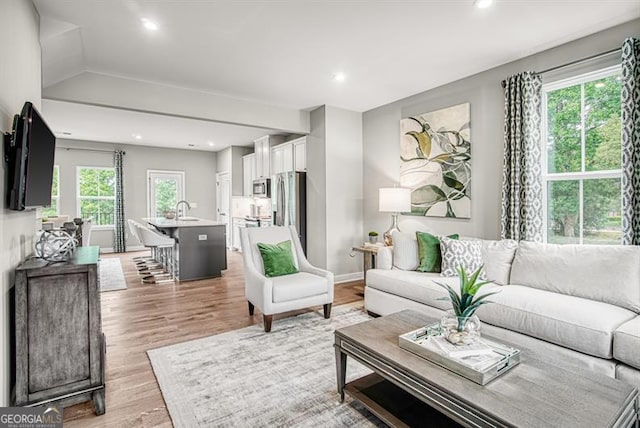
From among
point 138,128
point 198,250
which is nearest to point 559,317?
point 198,250

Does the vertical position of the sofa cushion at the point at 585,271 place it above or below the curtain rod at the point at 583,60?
below

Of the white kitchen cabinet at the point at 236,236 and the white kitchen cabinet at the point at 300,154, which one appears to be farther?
the white kitchen cabinet at the point at 236,236

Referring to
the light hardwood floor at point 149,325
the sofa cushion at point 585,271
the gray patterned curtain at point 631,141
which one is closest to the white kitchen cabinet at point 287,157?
the light hardwood floor at point 149,325

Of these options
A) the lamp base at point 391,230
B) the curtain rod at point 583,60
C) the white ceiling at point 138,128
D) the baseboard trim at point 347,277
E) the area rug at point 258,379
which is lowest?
the area rug at point 258,379

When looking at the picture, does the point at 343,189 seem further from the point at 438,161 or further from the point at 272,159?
the point at 272,159

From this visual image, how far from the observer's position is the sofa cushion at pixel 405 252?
3.54 meters

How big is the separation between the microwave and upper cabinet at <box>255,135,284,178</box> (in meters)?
0.19

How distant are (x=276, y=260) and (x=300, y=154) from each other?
272cm

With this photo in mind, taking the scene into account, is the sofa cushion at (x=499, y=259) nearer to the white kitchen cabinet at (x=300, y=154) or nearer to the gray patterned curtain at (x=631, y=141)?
the gray patterned curtain at (x=631, y=141)

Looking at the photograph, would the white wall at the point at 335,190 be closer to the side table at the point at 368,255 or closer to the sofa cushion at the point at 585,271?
the side table at the point at 368,255

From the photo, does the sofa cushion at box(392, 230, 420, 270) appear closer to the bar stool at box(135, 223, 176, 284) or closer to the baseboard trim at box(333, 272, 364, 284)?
the baseboard trim at box(333, 272, 364, 284)

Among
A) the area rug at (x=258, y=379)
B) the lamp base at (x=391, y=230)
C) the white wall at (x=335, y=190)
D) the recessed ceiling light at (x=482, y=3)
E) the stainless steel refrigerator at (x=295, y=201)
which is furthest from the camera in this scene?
the stainless steel refrigerator at (x=295, y=201)

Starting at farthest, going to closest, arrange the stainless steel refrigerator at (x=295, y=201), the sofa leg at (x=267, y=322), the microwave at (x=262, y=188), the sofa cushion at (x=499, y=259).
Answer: the microwave at (x=262, y=188) → the stainless steel refrigerator at (x=295, y=201) → the sofa leg at (x=267, y=322) → the sofa cushion at (x=499, y=259)

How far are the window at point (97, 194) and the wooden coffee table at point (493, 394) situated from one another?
8.41 m
